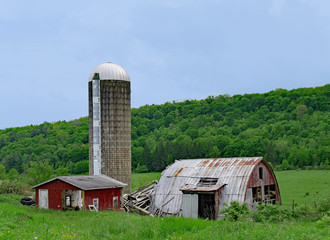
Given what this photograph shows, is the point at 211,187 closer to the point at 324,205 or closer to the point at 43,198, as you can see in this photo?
the point at 324,205

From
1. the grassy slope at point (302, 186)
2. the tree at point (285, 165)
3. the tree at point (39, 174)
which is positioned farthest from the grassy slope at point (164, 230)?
the tree at point (285, 165)

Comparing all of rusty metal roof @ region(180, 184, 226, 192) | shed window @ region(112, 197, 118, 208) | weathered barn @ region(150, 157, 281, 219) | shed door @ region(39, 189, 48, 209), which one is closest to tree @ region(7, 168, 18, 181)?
shed door @ region(39, 189, 48, 209)

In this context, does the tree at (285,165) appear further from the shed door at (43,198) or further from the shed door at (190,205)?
the shed door at (43,198)

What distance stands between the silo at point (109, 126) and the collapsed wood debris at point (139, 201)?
4.96 metres

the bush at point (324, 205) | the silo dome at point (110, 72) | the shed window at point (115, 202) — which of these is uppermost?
the silo dome at point (110, 72)

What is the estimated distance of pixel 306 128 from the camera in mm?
105000

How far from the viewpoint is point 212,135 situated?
107688 mm

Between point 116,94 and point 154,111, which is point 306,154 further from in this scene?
point 154,111

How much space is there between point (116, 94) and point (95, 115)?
128 inches

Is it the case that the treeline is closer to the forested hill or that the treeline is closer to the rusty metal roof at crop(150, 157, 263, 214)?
the forested hill

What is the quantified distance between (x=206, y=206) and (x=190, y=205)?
1.18 meters

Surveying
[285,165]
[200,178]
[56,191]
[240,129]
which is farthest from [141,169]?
[200,178]

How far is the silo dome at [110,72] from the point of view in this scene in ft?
149

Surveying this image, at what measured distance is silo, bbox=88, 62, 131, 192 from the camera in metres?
44.1
